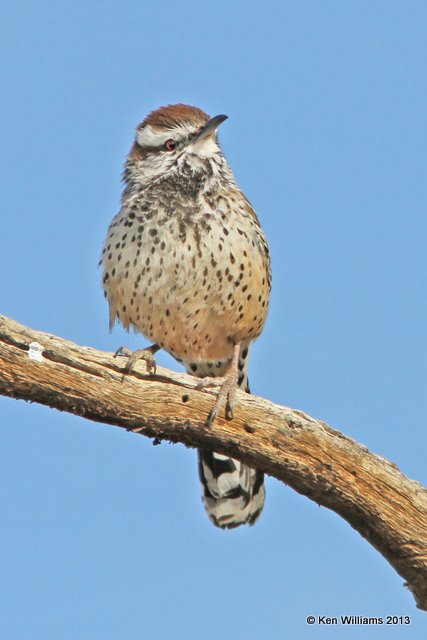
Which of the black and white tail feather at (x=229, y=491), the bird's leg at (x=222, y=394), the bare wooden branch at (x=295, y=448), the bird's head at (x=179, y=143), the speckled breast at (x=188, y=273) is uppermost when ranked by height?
the bird's head at (x=179, y=143)

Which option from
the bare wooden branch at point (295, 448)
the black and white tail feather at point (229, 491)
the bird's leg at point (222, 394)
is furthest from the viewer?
the black and white tail feather at point (229, 491)

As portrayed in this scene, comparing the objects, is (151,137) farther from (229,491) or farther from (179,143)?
(229,491)

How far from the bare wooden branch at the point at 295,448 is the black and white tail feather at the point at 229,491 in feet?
4.31

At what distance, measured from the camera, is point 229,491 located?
242 inches

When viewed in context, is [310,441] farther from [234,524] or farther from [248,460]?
[234,524]

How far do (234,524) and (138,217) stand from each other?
2.07m

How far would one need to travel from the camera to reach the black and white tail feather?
20.0 feet

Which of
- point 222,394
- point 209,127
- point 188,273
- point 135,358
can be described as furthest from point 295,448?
point 209,127

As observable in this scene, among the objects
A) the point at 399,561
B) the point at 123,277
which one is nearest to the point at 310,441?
the point at 399,561

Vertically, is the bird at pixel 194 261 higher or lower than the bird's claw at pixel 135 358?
higher

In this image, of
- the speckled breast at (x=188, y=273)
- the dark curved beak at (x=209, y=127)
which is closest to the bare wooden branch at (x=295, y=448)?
the speckled breast at (x=188, y=273)

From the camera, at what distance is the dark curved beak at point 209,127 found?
6.14 m

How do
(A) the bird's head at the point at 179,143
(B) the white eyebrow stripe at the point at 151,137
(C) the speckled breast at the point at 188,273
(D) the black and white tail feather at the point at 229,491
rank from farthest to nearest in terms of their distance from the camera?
(B) the white eyebrow stripe at the point at 151,137 → (A) the bird's head at the point at 179,143 → (D) the black and white tail feather at the point at 229,491 → (C) the speckled breast at the point at 188,273

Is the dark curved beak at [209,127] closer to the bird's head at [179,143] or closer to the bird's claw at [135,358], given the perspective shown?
the bird's head at [179,143]
